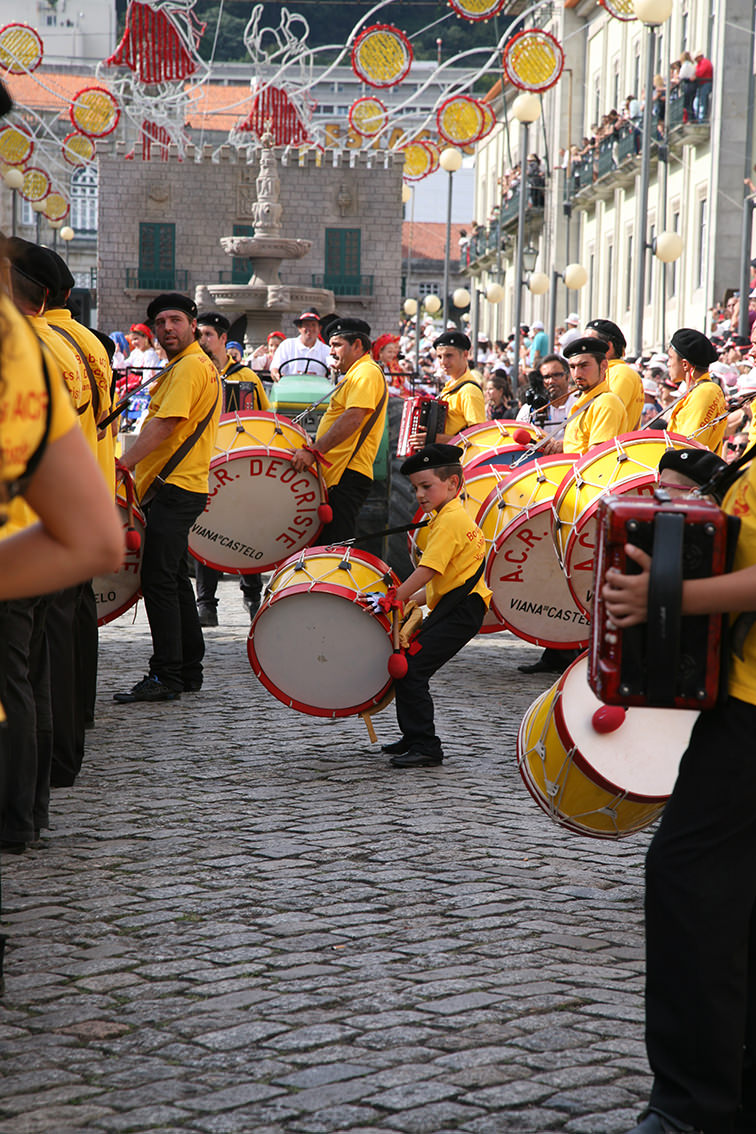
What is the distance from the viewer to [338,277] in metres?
55.7

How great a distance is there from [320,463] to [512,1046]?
569 cm

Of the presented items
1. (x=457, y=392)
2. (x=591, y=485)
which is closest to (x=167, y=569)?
(x=591, y=485)

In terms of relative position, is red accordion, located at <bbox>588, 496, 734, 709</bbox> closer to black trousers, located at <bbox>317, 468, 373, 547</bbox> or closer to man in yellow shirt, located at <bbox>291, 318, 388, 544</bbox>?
man in yellow shirt, located at <bbox>291, 318, 388, 544</bbox>

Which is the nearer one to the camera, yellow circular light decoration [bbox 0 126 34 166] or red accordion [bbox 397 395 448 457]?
red accordion [bbox 397 395 448 457]

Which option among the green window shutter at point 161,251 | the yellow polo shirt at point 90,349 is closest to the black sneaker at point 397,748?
the yellow polo shirt at point 90,349

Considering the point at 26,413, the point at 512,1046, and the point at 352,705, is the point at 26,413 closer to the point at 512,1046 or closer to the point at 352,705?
the point at 512,1046

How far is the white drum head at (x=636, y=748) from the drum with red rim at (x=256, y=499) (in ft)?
15.0

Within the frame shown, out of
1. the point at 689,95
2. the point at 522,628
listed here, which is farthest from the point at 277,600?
the point at 689,95

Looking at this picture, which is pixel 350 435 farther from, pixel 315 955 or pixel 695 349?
pixel 315 955

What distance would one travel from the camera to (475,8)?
60.9 feet

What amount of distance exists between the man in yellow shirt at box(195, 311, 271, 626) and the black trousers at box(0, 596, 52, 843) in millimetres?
5152

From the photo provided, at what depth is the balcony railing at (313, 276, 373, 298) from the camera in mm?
55469

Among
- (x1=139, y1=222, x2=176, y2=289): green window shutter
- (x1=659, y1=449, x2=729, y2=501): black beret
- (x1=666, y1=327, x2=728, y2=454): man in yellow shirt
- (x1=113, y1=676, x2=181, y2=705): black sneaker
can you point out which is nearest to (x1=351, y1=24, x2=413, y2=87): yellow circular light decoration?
(x1=666, y1=327, x2=728, y2=454): man in yellow shirt

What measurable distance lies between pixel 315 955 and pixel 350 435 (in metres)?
5.32
